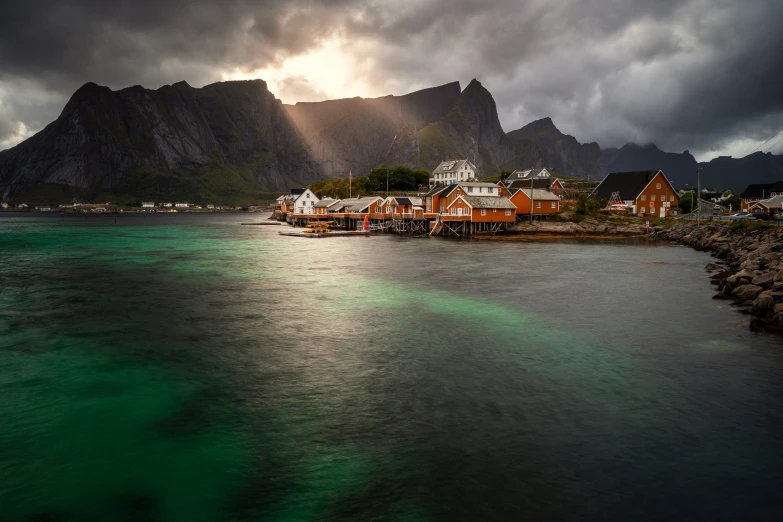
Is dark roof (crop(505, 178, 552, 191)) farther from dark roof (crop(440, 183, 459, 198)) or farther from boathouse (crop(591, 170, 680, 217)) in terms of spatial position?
dark roof (crop(440, 183, 459, 198))

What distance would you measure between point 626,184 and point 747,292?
83409 mm

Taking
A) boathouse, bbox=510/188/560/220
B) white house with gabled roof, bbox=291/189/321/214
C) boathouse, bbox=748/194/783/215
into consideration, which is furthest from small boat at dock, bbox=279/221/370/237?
boathouse, bbox=748/194/783/215

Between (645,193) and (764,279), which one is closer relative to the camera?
(764,279)

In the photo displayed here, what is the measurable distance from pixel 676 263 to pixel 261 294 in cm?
4068

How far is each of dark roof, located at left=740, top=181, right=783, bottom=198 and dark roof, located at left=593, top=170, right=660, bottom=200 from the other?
35.6 m

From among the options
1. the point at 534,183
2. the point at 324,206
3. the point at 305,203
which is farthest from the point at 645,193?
the point at 305,203

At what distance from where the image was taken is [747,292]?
26875mm

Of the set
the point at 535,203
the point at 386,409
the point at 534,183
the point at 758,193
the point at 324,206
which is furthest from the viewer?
the point at 758,193

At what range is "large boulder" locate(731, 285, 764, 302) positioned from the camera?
2619cm

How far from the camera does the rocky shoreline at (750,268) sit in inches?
904

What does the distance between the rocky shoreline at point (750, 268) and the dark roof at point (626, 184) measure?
33821mm

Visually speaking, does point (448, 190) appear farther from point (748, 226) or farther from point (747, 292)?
point (747, 292)

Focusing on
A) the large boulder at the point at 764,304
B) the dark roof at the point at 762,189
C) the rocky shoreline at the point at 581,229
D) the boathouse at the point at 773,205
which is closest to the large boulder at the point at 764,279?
the large boulder at the point at 764,304

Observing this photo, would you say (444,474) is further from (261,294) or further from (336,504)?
(261,294)
